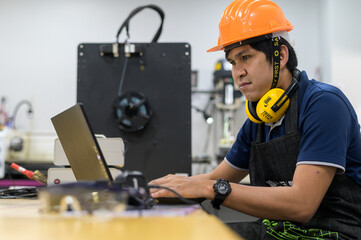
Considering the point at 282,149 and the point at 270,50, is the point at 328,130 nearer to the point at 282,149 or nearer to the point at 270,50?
the point at 282,149

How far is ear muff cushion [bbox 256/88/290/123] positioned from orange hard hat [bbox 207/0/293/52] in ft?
0.75

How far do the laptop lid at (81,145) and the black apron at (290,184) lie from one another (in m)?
0.64

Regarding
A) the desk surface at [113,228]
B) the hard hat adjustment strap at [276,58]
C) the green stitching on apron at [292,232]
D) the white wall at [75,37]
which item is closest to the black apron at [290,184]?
the green stitching on apron at [292,232]

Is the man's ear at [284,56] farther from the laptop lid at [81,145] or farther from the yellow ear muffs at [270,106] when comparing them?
the laptop lid at [81,145]

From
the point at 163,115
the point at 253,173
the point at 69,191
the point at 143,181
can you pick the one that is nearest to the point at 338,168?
the point at 253,173

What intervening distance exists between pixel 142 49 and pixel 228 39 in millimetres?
738

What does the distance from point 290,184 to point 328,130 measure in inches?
10.5

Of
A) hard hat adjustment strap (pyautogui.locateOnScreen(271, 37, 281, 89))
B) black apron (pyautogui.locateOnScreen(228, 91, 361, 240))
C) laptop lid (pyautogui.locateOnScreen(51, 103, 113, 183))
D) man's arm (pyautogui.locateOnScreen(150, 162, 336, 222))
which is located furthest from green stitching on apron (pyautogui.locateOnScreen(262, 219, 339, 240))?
laptop lid (pyautogui.locateOnScreen(51, 103, 113, 183))

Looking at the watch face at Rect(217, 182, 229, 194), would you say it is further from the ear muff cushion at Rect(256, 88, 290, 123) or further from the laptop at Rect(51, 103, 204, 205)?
the ear muff cushion at Rect(256, 88, 290, 123)

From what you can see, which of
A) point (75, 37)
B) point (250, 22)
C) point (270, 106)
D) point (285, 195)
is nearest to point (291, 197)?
point (285, 195)

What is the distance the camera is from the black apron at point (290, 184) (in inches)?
43.8

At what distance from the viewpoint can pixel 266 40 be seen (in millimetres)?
1313

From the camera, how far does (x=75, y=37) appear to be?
3.81 m

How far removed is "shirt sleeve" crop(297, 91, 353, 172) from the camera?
3.36 ft
